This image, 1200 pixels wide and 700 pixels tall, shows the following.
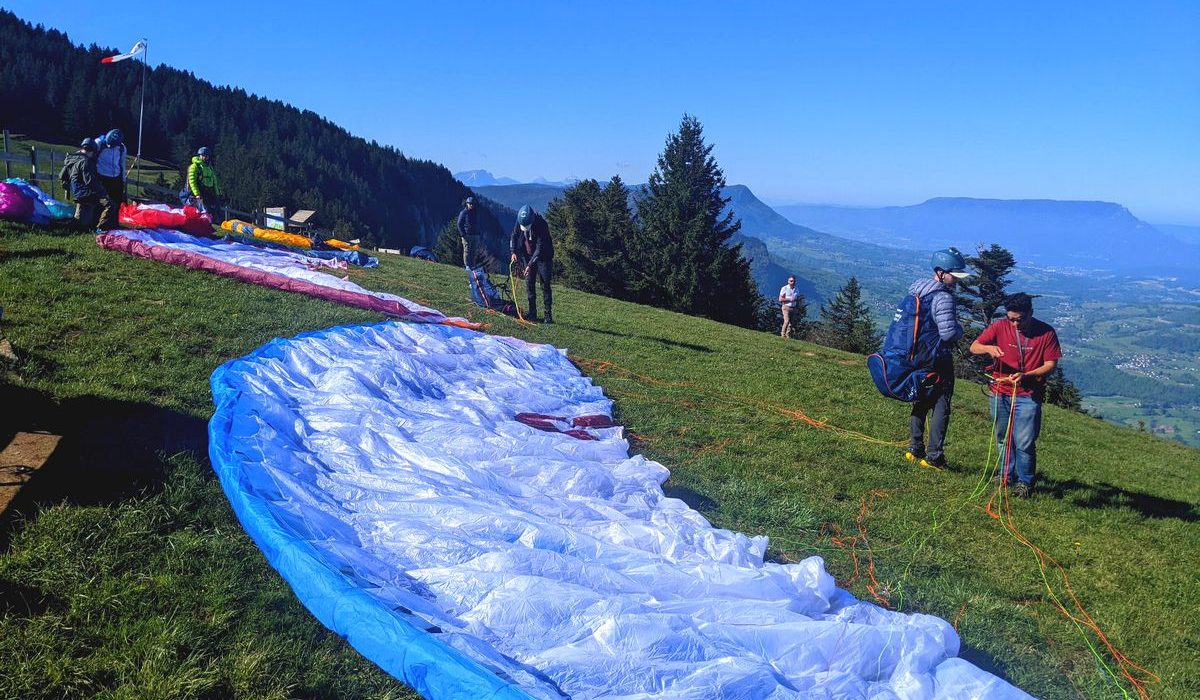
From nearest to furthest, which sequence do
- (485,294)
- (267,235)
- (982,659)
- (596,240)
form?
1. (982,659)
2. (485,294)
3. (267,235)
4. (596,240)

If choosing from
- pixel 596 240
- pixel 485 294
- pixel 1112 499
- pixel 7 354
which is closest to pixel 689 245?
pixel 596 240

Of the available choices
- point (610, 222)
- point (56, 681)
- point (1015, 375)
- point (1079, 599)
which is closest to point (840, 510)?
point (1079, 599)

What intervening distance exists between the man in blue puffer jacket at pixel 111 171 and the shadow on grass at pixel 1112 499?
Answer: 1479 centimetres

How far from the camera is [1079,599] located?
4879 mm

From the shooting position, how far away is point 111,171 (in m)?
12.1

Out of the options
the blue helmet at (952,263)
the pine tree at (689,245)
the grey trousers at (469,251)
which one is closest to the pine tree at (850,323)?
the pine tree at (689,245)

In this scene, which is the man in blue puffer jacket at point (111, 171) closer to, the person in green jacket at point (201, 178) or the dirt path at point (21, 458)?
the person in green jacket at point (201, 178)

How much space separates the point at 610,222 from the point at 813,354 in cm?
3107

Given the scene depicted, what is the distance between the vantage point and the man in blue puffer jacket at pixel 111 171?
38.9ft

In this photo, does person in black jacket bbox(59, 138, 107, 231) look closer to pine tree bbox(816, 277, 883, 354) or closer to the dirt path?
the dirt path

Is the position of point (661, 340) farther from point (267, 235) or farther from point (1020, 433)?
point (267, 235)

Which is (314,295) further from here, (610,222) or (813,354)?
(610,222)

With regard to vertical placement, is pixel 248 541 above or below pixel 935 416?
below

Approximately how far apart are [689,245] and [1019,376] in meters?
36.9
